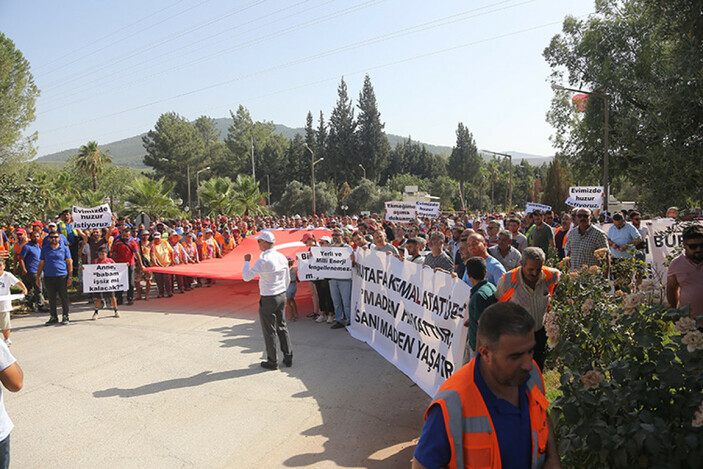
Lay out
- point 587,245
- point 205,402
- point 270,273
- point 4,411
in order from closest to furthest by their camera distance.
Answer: point 4,411 → point 205,402 → point 270,273 → point 587,245

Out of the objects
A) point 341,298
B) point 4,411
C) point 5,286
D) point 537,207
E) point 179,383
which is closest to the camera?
point 4,411

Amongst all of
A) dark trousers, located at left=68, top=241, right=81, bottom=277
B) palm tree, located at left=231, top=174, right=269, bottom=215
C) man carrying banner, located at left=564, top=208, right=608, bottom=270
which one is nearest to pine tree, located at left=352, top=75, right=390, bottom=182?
palm tree, located at left=231, top=174, right=269, bottom=215

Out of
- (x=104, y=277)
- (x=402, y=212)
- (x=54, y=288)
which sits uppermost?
(x=402, y=212)

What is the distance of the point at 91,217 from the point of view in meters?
13.1

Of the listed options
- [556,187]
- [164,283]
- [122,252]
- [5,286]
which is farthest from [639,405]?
[556,187]

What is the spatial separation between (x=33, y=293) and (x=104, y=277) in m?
2.88

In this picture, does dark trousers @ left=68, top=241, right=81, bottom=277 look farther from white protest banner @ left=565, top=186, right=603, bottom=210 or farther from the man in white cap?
white protest banner @ left=565, top=186, right=603, bottom=210

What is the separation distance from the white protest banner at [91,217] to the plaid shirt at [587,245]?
459 inches

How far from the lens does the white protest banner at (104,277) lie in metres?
10.9

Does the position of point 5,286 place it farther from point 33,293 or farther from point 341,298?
point 341,298

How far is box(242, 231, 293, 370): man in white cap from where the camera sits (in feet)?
23.4

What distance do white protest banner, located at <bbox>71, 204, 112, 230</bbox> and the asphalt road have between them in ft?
13.9

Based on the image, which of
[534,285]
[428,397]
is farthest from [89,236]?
[534,285]

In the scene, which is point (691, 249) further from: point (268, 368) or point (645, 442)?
point (268, 368)
